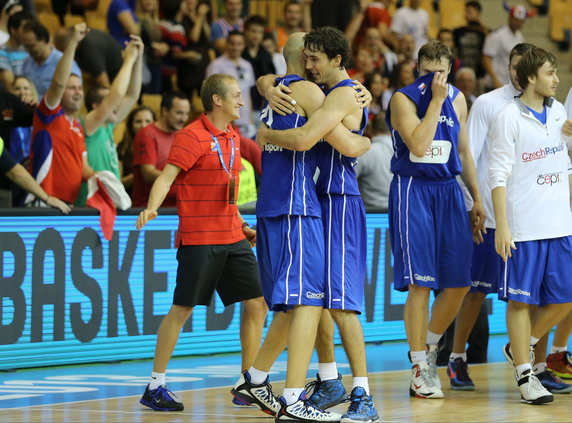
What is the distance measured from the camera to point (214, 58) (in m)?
14.6

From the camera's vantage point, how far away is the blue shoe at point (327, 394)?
242 inches

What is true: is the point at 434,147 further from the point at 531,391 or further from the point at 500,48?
the point at 500,48

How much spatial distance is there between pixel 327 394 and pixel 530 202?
178 cm

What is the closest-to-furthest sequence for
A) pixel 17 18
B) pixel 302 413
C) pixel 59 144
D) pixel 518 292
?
pixel 302 413, pixel 518 292, pixel 59 144, pixel 17 18

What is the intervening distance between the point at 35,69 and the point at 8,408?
5.58 metres

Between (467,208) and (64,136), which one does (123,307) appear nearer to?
(64,136)

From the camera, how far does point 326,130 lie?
18.9ft

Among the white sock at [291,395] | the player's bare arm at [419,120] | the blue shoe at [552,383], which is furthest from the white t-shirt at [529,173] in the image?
the white sock at [291,395]

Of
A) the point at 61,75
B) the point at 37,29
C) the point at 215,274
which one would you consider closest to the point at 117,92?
the point at 61,75

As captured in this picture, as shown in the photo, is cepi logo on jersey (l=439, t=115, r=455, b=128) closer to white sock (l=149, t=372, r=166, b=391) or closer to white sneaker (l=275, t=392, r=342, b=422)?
white sneaker (l=275, t=392, r=342, b=422)

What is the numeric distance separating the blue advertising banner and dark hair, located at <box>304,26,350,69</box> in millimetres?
3476

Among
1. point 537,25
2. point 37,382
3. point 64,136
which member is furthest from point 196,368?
point 537,25

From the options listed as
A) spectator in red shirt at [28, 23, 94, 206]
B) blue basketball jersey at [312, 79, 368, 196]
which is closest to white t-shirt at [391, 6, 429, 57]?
spectator in red shirt at [28, 23, 94, 206]

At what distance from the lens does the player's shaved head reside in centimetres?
603
